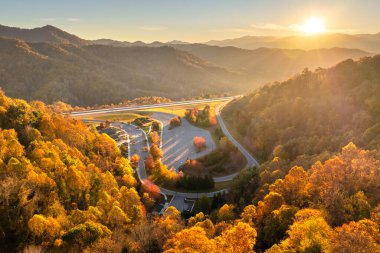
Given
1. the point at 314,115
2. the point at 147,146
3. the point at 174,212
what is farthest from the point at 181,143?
the point at 174,212

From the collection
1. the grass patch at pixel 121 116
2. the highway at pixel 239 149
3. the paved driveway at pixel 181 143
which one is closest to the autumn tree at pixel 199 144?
the paved driveway at pixel 181 143

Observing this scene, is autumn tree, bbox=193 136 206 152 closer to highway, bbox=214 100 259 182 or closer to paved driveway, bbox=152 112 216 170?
paved driveway, bbox=152 112 216 170

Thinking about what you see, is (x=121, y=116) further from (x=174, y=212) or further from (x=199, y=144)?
(x=174, y=212)

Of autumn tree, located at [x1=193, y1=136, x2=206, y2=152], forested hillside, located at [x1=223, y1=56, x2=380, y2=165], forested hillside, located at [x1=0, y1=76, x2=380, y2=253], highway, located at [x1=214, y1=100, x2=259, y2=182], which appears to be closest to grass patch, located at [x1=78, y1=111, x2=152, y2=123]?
highway, located at [x1=214, y1=100, x2=259, y2=182]

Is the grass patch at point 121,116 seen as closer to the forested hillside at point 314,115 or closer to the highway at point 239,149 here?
the highway at point 239,149

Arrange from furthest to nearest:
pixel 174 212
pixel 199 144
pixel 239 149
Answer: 1. pixel 199 144
2. pixel 239 149
3. pixel 174 212

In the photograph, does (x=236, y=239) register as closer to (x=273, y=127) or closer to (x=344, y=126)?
(x=344, y=126)
